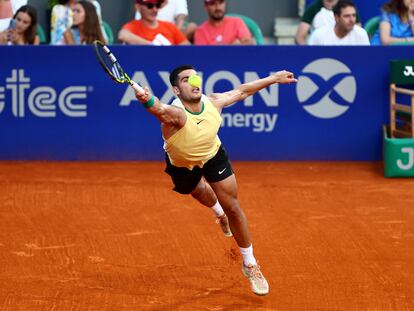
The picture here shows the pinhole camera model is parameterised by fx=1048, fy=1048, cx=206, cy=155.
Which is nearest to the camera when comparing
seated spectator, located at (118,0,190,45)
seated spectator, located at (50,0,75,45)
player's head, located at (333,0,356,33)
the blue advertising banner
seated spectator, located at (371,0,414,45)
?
the blue advertising banner

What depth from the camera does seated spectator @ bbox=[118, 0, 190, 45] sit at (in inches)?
527

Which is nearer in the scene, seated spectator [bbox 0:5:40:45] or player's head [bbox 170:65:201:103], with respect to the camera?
player's head [bbox 170:65:201:103]

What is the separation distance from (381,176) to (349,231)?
2.84m

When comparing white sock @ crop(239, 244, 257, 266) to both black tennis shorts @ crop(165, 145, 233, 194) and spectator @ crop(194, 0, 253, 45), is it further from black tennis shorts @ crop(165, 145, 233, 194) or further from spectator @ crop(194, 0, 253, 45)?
spectator @ crop(194, 0, 253, 45)

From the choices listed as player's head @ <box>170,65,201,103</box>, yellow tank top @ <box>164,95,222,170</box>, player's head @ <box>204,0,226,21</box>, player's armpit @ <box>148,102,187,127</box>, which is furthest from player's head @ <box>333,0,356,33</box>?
player's armpit @ <box>148,102,187,127</box>

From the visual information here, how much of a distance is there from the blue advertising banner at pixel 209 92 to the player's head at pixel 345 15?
0.41m

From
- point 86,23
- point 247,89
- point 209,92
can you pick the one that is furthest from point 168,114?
point 86,23

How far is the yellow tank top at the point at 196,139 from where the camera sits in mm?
7613

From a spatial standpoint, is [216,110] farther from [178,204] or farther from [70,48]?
[70,48]

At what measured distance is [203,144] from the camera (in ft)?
25.4

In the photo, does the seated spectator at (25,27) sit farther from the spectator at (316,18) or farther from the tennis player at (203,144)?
the tennis player at (203,144)

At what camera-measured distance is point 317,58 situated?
1312cm

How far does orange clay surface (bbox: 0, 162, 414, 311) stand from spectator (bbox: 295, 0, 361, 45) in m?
2.04

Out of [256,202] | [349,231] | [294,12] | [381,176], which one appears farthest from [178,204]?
[294,12]
